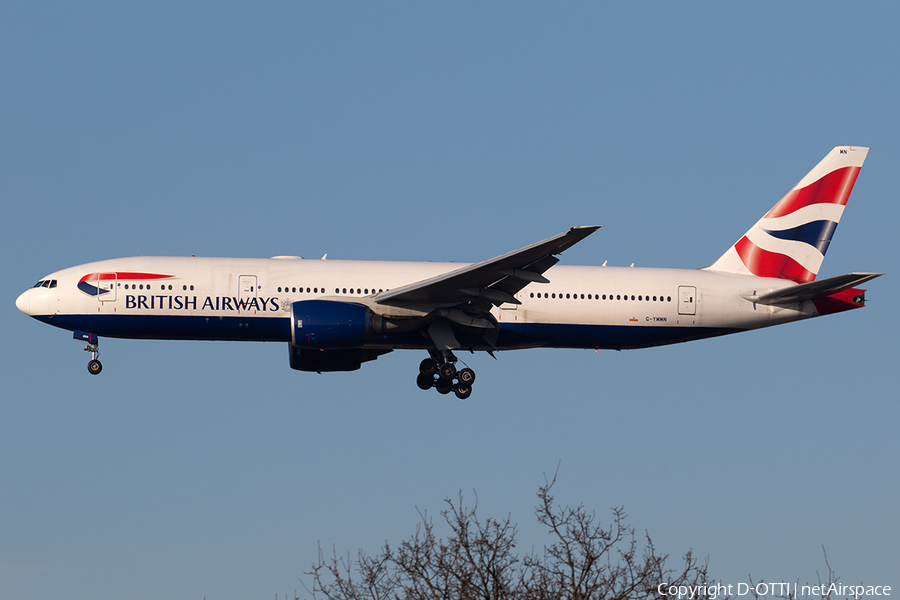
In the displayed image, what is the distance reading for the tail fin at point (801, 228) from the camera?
143 ft

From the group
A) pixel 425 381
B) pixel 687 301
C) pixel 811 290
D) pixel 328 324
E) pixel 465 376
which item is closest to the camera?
pixel 328 324

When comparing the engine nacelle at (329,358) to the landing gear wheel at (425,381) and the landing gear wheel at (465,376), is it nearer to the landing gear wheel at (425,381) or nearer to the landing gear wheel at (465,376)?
the landing gear wheel at (425,381)

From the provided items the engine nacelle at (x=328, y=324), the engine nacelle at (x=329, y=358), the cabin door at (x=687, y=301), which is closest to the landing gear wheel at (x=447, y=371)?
the engine nacelle at (x=329, y=358)

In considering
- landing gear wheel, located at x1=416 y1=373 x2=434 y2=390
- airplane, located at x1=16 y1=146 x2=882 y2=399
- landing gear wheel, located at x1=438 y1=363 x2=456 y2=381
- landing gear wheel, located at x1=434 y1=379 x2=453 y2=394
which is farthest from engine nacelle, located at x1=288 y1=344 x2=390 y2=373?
landing gear wheel, located at x1=438 y1=363 x2=456 y2=381

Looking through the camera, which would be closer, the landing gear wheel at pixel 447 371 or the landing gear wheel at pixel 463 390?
the landing gear wheel at pixel 447 371

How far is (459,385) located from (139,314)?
10790 mm

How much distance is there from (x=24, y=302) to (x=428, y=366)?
1357cm

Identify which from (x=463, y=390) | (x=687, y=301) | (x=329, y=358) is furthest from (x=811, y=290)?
(x=329, y=358)

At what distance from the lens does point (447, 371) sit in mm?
39875

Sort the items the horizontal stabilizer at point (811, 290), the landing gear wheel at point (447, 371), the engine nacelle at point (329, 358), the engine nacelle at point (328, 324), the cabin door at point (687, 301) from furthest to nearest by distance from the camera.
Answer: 1. the engine nacelle at point (329, 358)
2. the cabin door at point (687, 301)
3. the landing gear wheel at point (447, 371)
4. the horizontal stabilizer at point (811, 290)
5. the engine nacelle at point (328, 324)

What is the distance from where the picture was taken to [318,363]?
42.3 metres

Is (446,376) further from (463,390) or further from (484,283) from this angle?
(484,283)

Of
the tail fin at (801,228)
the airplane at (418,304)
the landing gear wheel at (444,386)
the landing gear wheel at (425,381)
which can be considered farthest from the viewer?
the tail fin at (801,228)

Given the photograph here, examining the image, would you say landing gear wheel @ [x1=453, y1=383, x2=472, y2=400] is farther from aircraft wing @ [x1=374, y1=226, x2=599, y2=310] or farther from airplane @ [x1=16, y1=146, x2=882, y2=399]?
aircraft wing @ [x1=374, y1=226, x2=599, y2=310]
